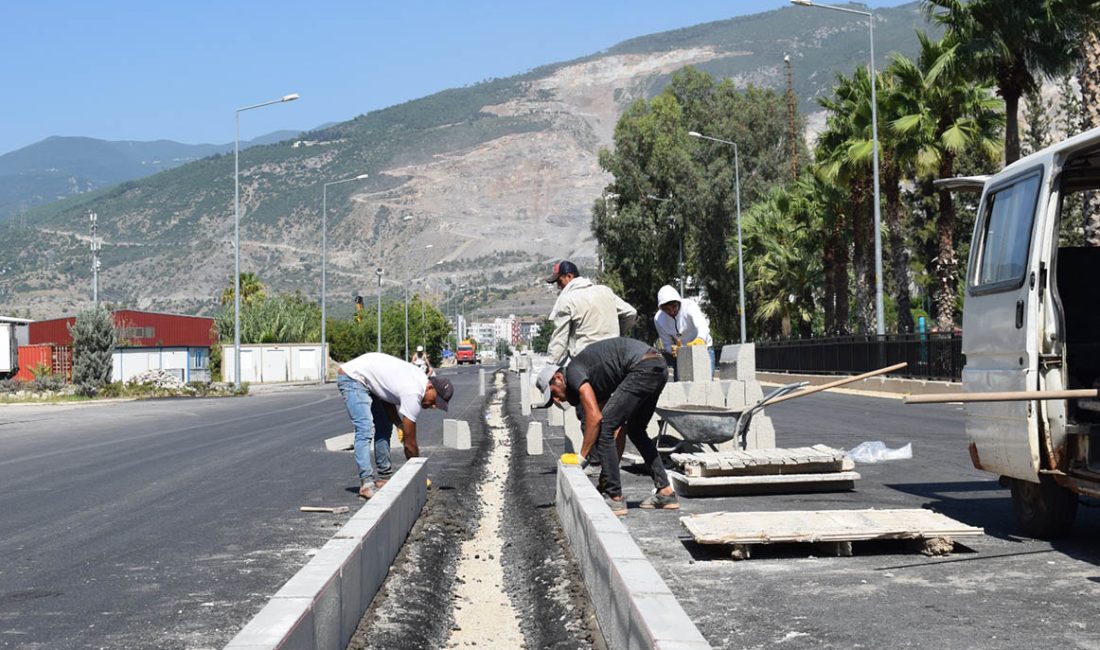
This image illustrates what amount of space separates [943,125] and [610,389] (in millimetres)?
30272

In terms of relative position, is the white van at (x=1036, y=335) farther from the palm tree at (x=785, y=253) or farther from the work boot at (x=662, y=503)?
the palm tree at (x=785, y=253)

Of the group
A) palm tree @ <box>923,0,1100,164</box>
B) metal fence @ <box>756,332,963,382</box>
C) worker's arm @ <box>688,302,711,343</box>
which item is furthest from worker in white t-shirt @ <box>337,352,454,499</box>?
palm tree @ <box>923,0,1100,164</box>

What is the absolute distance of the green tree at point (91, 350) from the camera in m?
47.8

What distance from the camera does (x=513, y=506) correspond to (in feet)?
39.4

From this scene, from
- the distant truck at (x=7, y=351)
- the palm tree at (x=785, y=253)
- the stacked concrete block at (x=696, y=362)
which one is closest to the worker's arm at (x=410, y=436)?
the stacked concrete block at (x=696, y=362)

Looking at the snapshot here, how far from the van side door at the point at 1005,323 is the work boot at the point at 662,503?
2360 mm

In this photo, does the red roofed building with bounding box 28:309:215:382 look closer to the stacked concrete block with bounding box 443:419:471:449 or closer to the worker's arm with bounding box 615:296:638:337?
the stacked concrete block with bounding box 443:419:471:449

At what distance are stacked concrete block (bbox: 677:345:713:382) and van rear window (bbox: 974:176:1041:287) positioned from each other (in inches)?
240

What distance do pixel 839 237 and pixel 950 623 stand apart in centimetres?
4490

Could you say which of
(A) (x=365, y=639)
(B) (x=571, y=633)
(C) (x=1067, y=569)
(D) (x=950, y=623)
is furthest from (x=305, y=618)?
(C) (x=1067, y=569)

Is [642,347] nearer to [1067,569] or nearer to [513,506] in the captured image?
[513,506]

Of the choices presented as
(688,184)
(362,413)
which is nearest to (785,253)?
(688,184)

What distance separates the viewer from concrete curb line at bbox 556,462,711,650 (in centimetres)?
477

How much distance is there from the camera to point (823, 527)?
8078 millimetres
